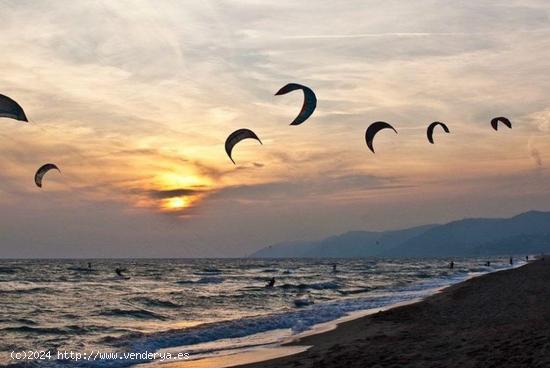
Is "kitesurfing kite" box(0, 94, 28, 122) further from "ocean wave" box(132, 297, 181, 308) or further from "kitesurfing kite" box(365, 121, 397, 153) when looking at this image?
"ocean wave" box(132, 297, 181, 308)

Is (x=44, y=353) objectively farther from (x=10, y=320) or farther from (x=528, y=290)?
(x=528, y=290)

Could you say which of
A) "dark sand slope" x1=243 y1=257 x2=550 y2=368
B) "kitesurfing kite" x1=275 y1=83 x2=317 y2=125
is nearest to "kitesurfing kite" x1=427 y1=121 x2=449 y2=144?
"kitesurfing kite" x1=275 y1=83 x2=317 y2=125

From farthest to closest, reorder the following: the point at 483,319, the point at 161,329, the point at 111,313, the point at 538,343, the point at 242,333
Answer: the point at 111,313, the point at 161,329, the point at 242,333, the point at 483,319, the point at 538,343

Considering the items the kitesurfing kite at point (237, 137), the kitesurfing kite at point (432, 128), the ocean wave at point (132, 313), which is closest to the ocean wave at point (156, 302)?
the ocean wave at point (132, 313)

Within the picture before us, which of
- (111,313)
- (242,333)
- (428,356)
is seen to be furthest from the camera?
(111,313)

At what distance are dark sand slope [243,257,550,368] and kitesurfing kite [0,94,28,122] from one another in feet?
26.0

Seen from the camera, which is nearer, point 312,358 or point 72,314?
point 312,358

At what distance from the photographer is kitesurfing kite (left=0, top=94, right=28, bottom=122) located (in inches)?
554

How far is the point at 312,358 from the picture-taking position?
1259cm

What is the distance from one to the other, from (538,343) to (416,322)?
8.05 meters

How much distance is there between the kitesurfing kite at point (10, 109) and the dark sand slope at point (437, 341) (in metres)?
7.94

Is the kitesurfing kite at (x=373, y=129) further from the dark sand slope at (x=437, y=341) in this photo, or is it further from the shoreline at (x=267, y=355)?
the shoreline at (x=267, y=355)

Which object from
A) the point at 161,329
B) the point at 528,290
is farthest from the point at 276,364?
the point at 528,290

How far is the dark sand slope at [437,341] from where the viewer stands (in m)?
10.1
